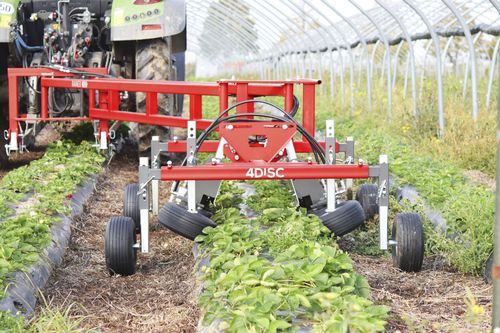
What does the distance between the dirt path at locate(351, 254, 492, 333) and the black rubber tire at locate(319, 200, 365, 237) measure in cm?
22

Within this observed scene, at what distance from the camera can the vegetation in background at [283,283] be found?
10.2ft

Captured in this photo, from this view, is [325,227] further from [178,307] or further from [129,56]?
[129,56]

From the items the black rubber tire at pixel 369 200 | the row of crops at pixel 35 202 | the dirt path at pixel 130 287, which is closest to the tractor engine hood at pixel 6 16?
the row of crops at pixel 35 202

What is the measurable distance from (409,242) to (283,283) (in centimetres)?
130

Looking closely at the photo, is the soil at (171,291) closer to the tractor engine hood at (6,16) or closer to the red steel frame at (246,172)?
the red steel frame at (246,172)

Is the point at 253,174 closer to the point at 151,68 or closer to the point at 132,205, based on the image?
the point at 132,205

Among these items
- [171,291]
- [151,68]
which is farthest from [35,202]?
[151,68]

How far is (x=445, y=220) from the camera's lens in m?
5.20

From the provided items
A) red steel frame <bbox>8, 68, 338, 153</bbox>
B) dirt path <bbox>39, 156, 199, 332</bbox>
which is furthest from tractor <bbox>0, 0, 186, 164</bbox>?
dirt path <bbox>39, 156, 199, 332</bbox>

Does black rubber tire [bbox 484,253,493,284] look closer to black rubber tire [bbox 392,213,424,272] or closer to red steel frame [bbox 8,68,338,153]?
black rubber tire [bbox 392,213,424,272]

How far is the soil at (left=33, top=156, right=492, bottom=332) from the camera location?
3902 mm

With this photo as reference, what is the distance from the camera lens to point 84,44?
874cm

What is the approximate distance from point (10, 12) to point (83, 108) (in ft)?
3.76

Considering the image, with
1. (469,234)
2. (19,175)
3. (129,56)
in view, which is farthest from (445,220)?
(129,56)
